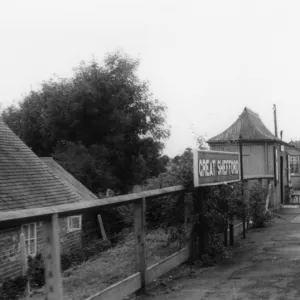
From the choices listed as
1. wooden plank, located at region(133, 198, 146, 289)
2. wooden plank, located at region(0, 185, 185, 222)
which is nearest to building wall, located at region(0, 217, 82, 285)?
wooden plank, located at region(0, 185, 185, 222)

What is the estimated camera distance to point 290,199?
28344 millimetres

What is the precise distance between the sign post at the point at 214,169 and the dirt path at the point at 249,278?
3.95 feet

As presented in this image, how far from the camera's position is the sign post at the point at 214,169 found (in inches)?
357

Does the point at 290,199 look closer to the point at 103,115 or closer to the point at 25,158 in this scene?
the point at 25,158

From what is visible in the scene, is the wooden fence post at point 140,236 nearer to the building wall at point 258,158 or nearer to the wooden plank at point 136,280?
the wooden plank at point 136,280

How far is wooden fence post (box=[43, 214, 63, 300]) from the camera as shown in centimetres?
491

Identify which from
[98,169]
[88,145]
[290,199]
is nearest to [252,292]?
[290,199]

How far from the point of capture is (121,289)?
6.32 meters

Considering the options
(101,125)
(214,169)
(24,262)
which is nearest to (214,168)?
(214,169)

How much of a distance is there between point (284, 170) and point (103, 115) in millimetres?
16675

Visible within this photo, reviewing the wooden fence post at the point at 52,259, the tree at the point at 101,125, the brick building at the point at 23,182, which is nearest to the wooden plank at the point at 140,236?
the wooden fence post at the point at 52,259

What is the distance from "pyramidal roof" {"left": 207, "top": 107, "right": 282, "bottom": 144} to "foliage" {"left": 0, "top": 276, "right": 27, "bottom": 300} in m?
20.7

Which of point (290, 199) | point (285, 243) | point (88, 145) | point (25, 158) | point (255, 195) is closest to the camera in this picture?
point (285, 243)

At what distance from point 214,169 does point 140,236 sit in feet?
11.3
